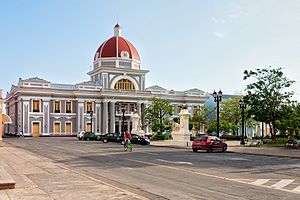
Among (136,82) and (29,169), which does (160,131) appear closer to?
(136,82)

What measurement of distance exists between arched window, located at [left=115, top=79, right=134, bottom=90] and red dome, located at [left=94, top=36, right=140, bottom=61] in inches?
246

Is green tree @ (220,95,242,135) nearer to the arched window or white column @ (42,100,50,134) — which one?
the arched window

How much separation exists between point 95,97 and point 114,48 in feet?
43.1

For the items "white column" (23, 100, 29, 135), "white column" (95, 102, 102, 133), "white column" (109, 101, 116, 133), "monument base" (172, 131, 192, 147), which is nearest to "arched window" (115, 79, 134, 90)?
"white column" (109, 101, 116, 133)

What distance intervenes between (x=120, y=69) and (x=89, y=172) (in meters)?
80.3

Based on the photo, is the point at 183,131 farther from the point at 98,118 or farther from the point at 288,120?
the point at 98,118

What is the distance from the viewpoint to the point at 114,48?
97.6 metres

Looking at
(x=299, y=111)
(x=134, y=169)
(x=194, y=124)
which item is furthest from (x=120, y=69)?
(x=134, y=169)

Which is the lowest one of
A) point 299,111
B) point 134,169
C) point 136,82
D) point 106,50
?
point 134,169

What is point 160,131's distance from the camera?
233 feet

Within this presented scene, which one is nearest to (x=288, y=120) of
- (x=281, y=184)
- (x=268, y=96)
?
(x=268, y=96)

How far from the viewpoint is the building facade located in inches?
3440

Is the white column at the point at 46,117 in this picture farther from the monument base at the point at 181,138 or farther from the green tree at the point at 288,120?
the green tree at the point at 288,120

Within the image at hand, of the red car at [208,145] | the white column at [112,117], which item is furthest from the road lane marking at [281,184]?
the white column at [112,117]
